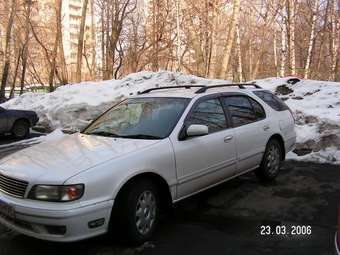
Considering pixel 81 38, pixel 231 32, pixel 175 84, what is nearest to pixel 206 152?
pixel 175 84

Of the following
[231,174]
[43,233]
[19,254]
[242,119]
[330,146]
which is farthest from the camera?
[330,146]

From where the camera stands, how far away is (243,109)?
479cm

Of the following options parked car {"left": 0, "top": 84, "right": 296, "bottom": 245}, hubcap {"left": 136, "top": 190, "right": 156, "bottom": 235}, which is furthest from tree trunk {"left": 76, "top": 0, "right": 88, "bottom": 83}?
hubcap {"left": 136, "top": 190, "right": 156, "bottom": 235}

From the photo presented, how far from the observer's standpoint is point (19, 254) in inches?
122

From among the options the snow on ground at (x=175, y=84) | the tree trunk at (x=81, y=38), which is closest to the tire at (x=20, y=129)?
the snow on ground at (x=175, y=84)

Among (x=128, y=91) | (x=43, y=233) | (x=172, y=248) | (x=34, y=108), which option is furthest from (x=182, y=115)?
(x=34, y=108)

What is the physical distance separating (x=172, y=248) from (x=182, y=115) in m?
1.54

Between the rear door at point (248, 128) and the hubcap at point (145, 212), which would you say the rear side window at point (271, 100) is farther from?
the hubcap at point (145, 212)

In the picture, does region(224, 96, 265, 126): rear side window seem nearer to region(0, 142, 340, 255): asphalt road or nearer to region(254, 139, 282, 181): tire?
region(254, 139, 282, 181): tire

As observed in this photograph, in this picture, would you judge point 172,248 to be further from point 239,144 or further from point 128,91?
point 128,91

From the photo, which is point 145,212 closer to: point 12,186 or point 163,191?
point 163,191

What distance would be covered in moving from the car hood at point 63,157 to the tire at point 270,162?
2.24m

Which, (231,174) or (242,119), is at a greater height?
(242,119)

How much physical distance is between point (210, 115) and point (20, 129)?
842 centimetres
